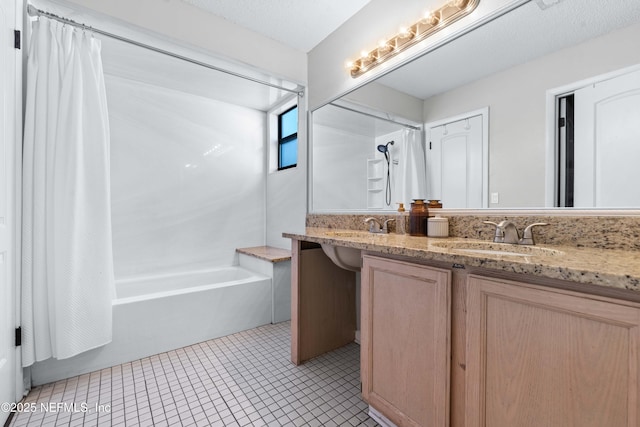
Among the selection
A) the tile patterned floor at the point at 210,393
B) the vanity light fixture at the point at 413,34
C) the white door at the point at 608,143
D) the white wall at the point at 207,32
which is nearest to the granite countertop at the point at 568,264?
the white door at the point at 608,143

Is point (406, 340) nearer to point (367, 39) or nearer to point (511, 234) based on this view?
point (511, 234)

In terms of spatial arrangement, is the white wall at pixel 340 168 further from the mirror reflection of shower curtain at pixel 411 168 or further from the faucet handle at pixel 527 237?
the faucet handle at pixel 527 237

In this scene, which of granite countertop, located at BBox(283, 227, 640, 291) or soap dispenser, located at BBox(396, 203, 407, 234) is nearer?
granite countertop, located at BBox(283, 227, 640, 291)

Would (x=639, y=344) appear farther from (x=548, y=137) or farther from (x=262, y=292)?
(x=262, y=292)

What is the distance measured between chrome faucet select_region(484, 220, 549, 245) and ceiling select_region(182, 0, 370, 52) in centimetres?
176

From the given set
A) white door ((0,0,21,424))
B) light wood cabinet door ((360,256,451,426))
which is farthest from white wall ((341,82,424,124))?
white door ((0,0,21,424))

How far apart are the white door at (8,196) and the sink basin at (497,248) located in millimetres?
1963

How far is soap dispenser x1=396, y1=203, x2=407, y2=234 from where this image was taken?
5.73ft

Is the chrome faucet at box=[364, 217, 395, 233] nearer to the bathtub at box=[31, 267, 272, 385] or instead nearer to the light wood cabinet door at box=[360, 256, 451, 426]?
the light wood cabinet door at box=[360, 256, 451, 426]

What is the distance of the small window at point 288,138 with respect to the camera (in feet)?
10.2

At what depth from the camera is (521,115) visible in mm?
1260

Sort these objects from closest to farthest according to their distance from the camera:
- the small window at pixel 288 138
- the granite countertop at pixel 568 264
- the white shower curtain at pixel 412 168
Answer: the granite countertop at pixel 568 264
the white shower curtain at pixel 412 168
the small window at pixel 288 138

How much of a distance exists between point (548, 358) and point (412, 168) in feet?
3.98

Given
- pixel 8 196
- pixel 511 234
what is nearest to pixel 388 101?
pixel 511 234
